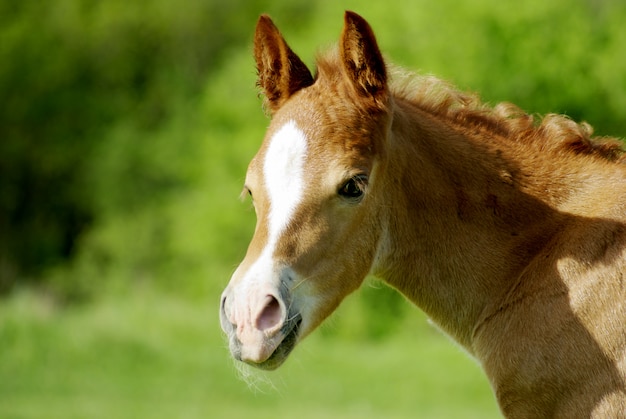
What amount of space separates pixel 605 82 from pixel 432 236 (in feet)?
88.4

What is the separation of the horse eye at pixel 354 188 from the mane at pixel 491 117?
586 mm

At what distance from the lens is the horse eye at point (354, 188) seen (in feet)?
13.9

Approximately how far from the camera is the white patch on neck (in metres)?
4.10

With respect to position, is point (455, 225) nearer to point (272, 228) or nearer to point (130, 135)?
point (272, 228)

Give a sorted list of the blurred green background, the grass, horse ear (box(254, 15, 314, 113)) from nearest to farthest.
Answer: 1. horse ear (box(254, 15, 314, 113))
2. the grass
3. the blurred green background

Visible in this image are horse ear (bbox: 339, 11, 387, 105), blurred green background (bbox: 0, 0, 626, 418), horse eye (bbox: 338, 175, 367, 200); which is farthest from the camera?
blurred green background (bbox: 0, 0, 626, 418)

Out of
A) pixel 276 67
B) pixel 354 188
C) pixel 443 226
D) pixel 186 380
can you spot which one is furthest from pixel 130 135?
pixel 354 188

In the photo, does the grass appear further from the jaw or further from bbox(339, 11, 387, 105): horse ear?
bbox(339, 11, 387, 105): horse ear

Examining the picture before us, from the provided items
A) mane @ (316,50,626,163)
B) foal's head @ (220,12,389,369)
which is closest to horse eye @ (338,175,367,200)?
foal's head @ (220,12,389,369)

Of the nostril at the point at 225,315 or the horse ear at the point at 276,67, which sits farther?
the horse ear at the point at 276,67

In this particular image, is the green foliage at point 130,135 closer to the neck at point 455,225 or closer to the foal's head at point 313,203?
the neck at point 455,225

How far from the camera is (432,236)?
4586mm

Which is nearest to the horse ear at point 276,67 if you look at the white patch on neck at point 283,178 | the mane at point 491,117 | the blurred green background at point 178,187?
the mane at point 491,117

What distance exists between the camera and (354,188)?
168 inches
